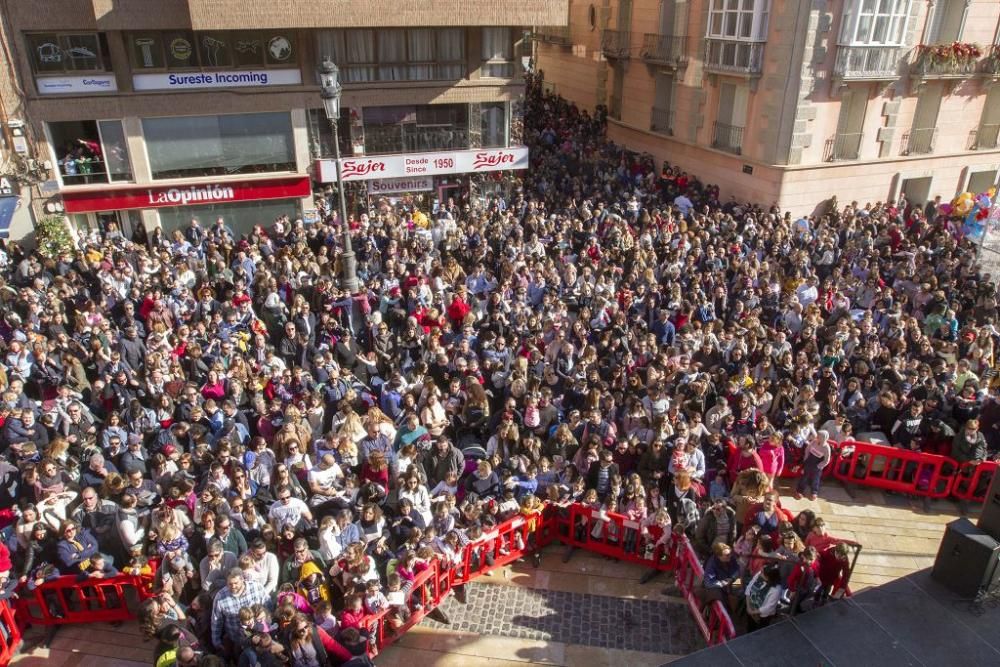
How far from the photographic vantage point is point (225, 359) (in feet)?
38.4

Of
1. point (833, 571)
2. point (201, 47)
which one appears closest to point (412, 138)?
point (201, 47)

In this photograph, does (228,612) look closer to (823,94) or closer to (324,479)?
(324,479)

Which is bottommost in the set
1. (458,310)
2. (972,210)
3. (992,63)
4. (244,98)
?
(972,210)

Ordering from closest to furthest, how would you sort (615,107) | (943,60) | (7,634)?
(7,634)
(943,60)
(615,107)

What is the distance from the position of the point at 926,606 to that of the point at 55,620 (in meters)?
9.76

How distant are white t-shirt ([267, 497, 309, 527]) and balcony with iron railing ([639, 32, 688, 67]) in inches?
821

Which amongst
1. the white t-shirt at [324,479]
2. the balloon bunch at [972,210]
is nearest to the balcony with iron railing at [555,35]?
the balloon bunch at [972,210]

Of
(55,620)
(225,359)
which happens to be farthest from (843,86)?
(55,620)

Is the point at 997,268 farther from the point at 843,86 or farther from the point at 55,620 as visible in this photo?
the point at 55,620

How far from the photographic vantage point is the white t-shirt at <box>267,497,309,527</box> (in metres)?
8.26

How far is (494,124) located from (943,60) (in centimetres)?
1356

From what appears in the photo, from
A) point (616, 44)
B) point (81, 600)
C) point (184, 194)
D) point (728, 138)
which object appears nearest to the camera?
point (81, 600)

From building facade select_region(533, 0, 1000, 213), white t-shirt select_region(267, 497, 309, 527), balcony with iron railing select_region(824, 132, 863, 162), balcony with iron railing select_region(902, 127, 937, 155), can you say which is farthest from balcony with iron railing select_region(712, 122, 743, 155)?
white t-shirt select_region(267, 497, 309, 527)

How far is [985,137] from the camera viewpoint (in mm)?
24156
